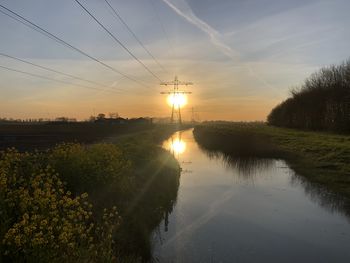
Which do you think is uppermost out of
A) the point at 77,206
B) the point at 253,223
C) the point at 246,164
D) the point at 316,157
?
the point at 77,206

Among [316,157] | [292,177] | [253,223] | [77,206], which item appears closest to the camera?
[77,206]

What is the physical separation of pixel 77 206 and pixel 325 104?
2562 inches

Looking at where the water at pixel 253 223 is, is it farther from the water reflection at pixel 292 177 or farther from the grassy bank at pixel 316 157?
the grassy bank at pixel 316 157

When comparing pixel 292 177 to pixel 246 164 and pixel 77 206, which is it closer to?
pixel 246 164

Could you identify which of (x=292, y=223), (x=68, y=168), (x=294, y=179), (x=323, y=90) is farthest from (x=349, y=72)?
(x=68, y=168)

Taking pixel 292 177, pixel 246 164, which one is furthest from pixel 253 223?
pixel 246 164

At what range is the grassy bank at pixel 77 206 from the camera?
7.30m

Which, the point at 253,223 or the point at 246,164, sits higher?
the point at 253,223

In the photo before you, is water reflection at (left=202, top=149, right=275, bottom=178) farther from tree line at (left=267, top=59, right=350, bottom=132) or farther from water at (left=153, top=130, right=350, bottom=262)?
tree line at (left=267, top=59, right=350, bottom=132)

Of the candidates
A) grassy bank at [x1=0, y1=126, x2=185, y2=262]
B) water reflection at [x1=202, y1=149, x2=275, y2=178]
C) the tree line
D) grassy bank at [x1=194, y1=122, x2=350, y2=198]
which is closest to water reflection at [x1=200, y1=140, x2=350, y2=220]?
water reflection at [x1=202, y1=149, x2=275, y2=178]

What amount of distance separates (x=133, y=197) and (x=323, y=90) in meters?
63.3

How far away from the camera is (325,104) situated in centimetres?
7025

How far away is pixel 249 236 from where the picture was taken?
49.2ft

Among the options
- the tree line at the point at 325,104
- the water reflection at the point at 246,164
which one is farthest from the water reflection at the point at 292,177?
the tree line at the point at 325,104
